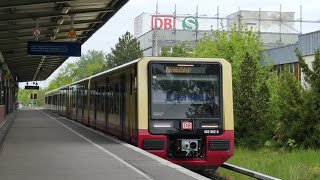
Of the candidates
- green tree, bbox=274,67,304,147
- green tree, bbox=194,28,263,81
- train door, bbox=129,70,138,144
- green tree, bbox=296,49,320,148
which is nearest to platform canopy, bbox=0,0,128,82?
train door, bbox=129,70,138,144

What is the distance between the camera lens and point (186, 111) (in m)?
14.4

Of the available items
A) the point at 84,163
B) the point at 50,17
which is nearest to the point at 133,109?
the point at 84,163

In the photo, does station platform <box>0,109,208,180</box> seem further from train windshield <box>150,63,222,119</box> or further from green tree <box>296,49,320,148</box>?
green tree <box>296,49,320,148</box>

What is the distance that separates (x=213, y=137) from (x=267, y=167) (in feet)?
9.36

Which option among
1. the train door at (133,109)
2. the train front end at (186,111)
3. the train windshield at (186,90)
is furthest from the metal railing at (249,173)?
the train door at (133,109)

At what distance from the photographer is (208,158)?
1413 cm

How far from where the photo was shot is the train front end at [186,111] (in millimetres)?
14156

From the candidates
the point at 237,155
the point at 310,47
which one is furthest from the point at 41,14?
the point at 310,47

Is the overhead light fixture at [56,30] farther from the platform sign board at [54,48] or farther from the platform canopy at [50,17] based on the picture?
the platform sign board at [54,48]

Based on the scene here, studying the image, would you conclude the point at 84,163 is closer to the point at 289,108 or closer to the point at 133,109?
the point at 133,109

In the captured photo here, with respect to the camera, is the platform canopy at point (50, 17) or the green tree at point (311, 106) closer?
the platform canopy at point (50, 17)

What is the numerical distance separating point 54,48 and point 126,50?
79884 millimetres

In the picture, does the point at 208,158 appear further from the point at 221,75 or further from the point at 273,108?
the point at 273,108

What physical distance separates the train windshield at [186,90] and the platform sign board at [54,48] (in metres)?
12.4
